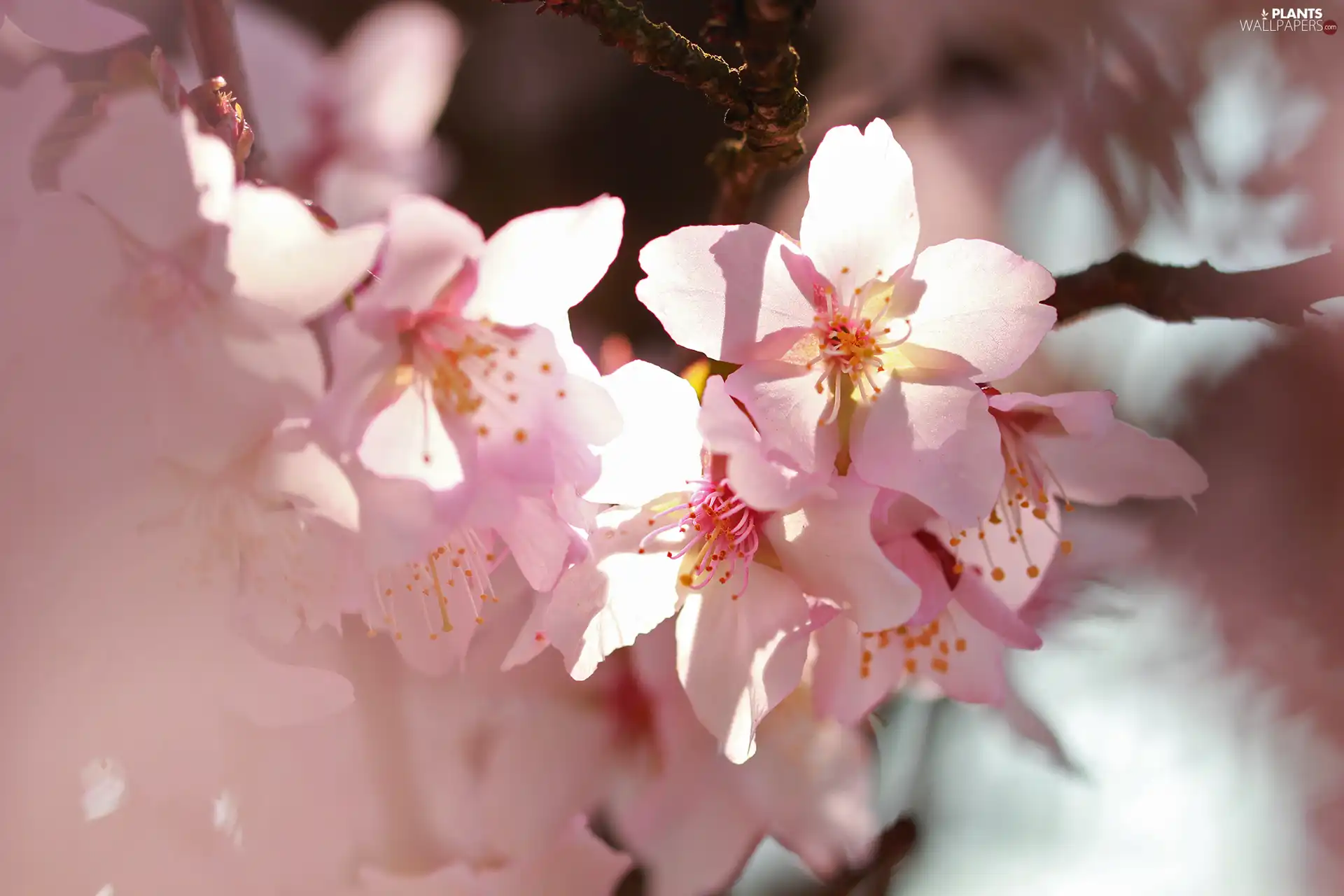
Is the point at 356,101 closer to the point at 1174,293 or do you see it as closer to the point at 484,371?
the point at 484,371

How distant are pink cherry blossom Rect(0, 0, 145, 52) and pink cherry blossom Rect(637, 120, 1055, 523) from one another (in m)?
0.23

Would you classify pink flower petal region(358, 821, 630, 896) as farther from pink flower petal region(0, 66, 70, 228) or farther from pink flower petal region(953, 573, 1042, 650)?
pink flower petal region(0, 66, 70, 228)

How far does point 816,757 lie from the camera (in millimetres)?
521

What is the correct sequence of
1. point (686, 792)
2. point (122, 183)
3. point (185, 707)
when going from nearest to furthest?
point (122, 183)
point (185, 707)
point (686, 792)

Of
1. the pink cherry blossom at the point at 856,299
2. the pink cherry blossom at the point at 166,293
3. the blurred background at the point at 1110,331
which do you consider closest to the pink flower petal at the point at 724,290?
the pink cherry blossom at the point at 856,299

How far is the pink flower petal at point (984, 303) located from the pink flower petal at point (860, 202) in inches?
0.7

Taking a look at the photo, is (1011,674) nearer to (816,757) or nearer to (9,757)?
(816,757)

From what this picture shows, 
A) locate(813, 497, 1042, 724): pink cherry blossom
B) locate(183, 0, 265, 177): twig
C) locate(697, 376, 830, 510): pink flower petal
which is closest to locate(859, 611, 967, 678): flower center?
locate(813, 497, 1042, 724): pink cherry blossom

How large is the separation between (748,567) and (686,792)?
0.22m

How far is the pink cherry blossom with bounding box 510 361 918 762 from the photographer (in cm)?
33

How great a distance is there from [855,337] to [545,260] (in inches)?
5.0

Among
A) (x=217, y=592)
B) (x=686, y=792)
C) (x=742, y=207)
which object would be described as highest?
(x=742, y=207)

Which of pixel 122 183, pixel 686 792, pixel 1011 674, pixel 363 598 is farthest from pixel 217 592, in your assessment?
pixel 1011 674

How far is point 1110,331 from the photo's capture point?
0.62 meters
